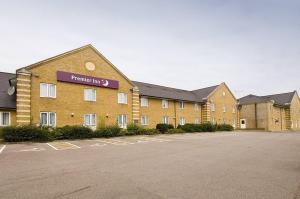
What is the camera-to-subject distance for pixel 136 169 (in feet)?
28.2

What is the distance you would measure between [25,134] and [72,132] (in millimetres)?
3949

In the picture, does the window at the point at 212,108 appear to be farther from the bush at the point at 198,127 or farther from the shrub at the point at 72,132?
the shrub at the point at 72,132

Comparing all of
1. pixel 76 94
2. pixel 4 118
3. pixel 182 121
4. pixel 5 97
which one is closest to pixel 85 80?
pixel 76 94

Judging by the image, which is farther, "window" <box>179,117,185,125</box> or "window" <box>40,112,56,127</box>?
"window" <box>179,117,185,125</box>

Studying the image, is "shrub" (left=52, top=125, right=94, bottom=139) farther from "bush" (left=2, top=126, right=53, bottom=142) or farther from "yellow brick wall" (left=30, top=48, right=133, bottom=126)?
"yellow brick wall" (left=30, top=48, right=133, bottom=126)

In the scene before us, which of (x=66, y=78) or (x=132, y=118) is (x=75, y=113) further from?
(x=132, y=118)

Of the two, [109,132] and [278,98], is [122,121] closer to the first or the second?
[109,132]

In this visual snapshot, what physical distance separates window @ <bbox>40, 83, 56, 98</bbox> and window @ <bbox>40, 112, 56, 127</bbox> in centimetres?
174

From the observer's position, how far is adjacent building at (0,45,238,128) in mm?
21297

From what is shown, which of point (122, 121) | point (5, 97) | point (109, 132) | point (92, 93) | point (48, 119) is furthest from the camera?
point (122, 121)

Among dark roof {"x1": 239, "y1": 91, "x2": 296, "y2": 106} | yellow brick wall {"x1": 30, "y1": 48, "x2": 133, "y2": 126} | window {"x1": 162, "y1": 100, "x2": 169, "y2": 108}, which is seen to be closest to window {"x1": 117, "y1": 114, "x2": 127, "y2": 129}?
yellow brick wall {"x1": 30, "y1": 48, "x2": 133, "y2": 126}

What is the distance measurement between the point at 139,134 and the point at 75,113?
7679mm

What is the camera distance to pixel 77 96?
24.9 m

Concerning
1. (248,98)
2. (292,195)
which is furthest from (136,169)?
(248,98)
